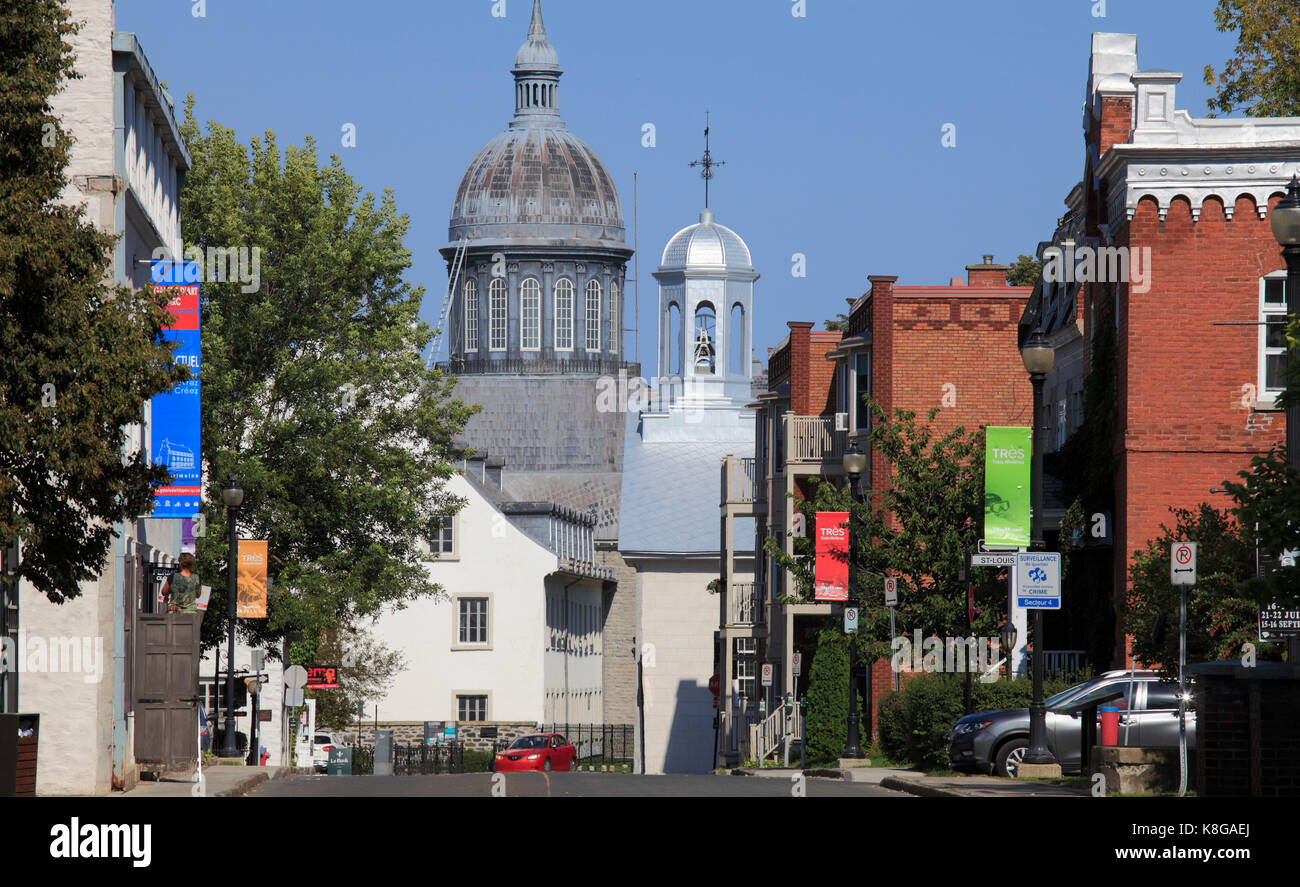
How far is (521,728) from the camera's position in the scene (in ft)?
253

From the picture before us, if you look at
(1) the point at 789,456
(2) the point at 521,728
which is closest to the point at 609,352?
(2) the point at 521,728

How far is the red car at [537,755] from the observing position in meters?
49.3

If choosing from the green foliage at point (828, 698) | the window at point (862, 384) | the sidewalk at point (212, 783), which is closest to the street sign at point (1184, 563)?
the sidewalk at point (212, 783)

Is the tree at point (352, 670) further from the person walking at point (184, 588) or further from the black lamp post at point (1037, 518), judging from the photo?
the black lamp post at point (1037, 518)

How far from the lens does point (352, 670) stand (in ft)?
230

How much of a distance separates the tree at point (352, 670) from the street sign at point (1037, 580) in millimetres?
40982

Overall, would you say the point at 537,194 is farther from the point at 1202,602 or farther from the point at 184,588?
the point at 1202,602

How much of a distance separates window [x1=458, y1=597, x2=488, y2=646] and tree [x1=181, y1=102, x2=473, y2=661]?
103ft

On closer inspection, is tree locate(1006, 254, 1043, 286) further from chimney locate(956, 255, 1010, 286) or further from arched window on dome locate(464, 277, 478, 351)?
arched window on dome locate(464, 277, 478, 351)

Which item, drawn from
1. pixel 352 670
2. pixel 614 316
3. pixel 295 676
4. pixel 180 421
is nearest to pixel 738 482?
pixel 352 670

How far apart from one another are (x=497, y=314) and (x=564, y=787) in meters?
110

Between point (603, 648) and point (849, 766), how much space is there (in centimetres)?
5880

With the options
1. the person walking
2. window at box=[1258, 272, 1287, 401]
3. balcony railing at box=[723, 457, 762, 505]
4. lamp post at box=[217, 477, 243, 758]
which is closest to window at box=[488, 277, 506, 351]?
balcony railing at box=[723, 457, 762, 505]
